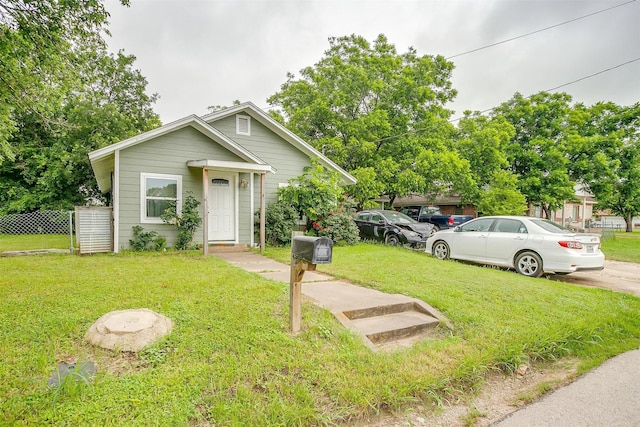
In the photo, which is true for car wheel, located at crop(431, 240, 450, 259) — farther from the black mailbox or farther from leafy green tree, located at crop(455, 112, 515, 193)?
leafy green tree, located at crop(455, 112, 515, 193)

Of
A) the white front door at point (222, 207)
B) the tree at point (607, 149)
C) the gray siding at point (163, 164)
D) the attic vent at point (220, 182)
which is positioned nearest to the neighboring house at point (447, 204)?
the tree at point (607, 149)

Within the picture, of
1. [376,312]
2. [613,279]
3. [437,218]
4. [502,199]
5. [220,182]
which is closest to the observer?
[376,312]

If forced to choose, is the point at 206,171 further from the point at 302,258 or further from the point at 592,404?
the point at 592,404

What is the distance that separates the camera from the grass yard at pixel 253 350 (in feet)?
7.54

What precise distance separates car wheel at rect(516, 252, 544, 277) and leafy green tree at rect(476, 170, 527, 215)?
31.1 feet

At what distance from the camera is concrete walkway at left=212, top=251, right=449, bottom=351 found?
3734 millimetres

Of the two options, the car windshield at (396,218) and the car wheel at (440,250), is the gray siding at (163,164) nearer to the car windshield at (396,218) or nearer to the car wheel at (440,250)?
the car windshield at (396,218)

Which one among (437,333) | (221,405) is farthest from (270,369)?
(437,333)

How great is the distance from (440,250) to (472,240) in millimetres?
1149

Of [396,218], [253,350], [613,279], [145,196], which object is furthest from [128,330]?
[396,218]

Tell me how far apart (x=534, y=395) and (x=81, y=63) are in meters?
9.34

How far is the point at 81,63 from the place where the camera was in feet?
23.2

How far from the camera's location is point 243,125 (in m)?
11.9

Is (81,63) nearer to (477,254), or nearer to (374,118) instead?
(477,254)
